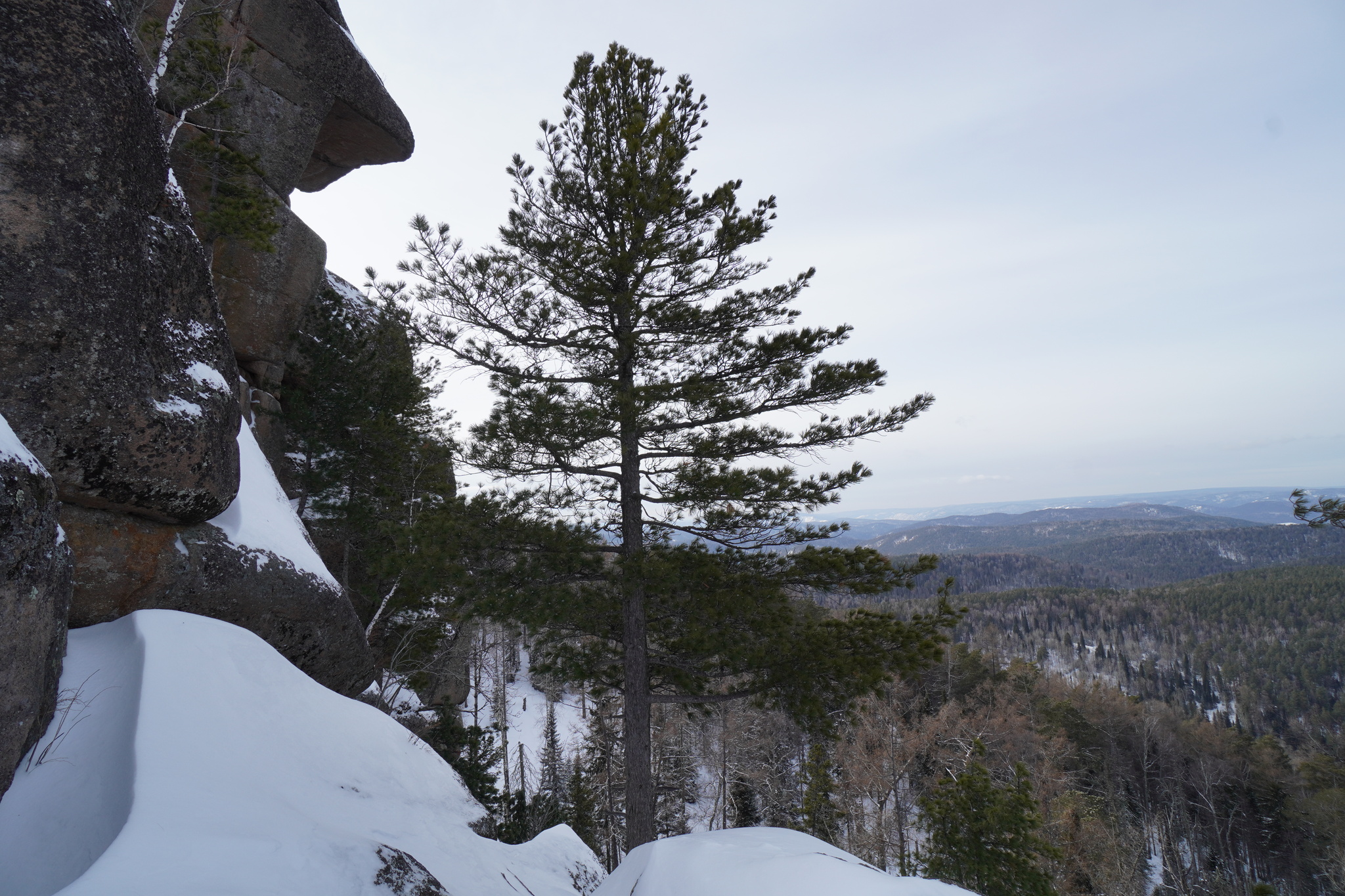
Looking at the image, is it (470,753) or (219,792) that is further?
(470,753)

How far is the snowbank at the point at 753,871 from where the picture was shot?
272cm

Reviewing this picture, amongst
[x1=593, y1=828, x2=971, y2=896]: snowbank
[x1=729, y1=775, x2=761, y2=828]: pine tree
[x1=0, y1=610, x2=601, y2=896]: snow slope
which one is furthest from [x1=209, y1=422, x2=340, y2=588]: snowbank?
[x1=729, y1=775, x2=761, y2=828]: pine tree

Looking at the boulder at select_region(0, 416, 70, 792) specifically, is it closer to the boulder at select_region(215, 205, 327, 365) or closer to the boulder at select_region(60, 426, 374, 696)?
the boulder at select_region(60, 426, 374, 696)

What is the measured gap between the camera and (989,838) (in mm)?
12781

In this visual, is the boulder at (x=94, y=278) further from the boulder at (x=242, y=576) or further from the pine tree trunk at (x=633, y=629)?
the pine tree trunk at (x=633, y=629)

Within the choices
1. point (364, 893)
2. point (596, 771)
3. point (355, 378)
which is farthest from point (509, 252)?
point (596, 771)

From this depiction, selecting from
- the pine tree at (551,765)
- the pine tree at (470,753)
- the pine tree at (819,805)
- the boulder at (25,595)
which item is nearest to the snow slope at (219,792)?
the boulder at (25,595)

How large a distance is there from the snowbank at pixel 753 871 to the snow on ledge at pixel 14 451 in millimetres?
4393

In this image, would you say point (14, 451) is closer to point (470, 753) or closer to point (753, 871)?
point (753, 871)

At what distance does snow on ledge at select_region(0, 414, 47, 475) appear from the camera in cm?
319

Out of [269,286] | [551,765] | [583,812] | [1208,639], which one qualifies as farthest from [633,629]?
[1208,639]

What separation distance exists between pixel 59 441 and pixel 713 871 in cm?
607

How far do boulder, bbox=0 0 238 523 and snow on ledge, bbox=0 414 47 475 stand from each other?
5.23ft

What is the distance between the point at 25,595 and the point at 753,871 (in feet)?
14.2
